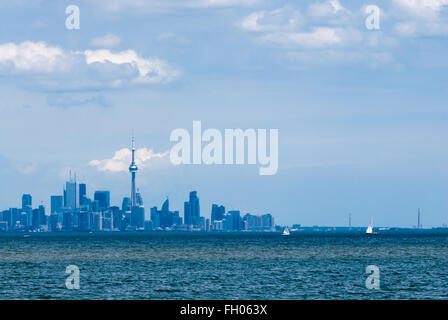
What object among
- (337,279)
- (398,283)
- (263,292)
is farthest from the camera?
(337,279)

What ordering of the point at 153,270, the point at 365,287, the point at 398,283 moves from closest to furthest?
the point at 365,287 < the point at 398,283 < the point at 153,270

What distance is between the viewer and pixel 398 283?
92.6 metres

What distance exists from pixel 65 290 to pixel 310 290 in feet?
86.3

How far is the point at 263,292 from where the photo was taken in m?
81.1

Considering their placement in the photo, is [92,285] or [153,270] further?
[153,270]

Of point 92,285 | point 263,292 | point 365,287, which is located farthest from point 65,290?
point 365,287
